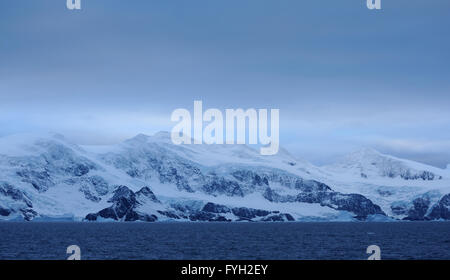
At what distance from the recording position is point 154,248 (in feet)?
470
